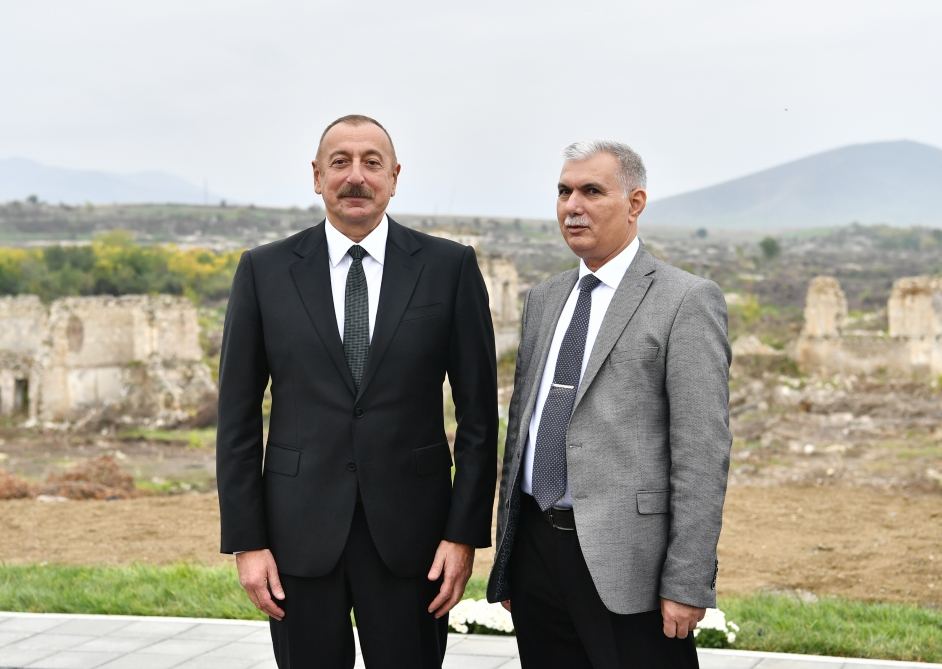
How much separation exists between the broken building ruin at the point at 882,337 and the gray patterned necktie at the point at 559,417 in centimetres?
2751

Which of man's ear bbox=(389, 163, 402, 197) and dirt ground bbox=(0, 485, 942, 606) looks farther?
dirt ground bbox=(0, 485, 942, 606)

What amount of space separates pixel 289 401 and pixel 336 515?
0.39 metres

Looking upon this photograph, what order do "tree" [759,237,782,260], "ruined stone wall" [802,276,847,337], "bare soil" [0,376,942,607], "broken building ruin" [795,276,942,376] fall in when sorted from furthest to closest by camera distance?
1. "tree" [759,237,782,260]
2. "ruined stone wall" [802,276,847,337]
3. "broken building ruin" [795,276,942,376]
4. "bare soil" [0,376,942,607]

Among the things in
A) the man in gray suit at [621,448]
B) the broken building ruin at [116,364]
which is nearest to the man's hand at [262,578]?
the man in gray suit at [621,448]

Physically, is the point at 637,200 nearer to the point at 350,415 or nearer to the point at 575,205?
the point at 575,205

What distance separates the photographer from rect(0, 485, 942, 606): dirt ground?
10359 mm

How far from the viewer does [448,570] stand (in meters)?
3.59

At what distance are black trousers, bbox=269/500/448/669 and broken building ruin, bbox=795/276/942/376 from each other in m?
27.7

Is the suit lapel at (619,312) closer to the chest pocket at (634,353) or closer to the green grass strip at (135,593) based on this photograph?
the chest pocket at (634,353)

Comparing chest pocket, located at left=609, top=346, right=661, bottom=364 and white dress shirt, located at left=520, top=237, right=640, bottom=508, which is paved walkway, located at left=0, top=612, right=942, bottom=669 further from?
chest pocket, located at left=609, top=346, right=661, bottom=364

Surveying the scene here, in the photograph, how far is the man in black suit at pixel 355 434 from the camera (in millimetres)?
3549

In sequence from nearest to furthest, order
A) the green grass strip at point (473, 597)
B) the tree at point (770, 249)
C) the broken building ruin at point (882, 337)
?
the green grass strip at point (473, 597) < the broken building ruin at point (882, 337) < the tree at point (770, 249)

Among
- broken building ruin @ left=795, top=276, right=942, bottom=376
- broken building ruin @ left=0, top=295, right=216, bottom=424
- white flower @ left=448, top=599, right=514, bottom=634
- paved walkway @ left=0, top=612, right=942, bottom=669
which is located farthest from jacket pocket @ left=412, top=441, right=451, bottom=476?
broken building ruin @ left=795, top=276, right=942, bottom=376

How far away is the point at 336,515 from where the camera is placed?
3533 millimetres
